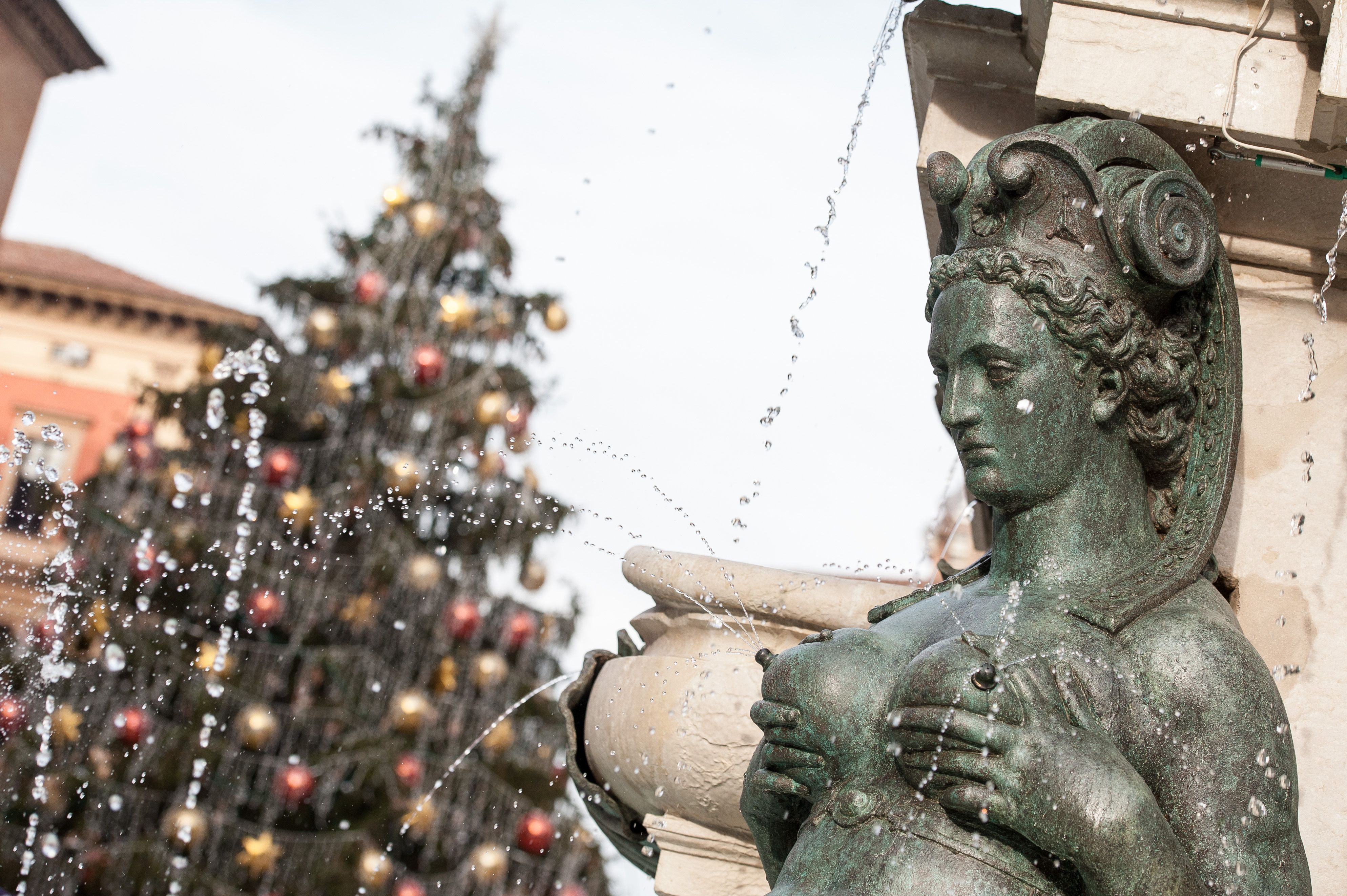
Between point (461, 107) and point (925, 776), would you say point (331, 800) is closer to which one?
point (461, 107)

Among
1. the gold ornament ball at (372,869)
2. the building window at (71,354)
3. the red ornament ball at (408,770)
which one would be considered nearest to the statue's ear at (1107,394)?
the gold ornament ball at (372,869)

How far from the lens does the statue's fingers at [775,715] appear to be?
187cm

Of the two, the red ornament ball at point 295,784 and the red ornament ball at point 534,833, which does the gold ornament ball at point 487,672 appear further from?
the red ornament ball at point 295,784

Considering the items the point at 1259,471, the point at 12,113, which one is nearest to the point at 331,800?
the point at 1259,471

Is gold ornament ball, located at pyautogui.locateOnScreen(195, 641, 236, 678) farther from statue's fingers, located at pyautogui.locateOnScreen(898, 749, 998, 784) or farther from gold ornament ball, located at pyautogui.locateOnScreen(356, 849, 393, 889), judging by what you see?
statue's fingers, located at pyautogui.locateOnScreen(898, 749, 998, 784)

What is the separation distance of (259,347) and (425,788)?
408cm

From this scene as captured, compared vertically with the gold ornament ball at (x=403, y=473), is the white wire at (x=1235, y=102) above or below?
above

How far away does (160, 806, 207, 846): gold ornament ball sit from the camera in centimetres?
971

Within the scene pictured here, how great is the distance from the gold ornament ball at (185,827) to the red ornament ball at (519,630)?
2672 mm

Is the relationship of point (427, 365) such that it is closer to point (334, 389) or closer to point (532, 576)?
point (334, 389)

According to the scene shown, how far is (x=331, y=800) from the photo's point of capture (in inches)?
392

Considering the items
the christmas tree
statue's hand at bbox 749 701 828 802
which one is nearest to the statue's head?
statue's hand at bbox 749 701 828 802

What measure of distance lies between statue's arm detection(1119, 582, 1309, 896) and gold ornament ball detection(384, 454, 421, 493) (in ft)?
32.1

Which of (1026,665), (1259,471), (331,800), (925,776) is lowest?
(331,800)
